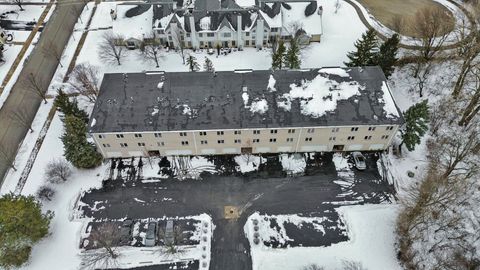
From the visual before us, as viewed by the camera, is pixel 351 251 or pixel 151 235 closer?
pixel 351 251

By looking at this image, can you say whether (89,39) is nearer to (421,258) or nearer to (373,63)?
(373,63)

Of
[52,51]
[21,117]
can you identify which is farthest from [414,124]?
[52,51]

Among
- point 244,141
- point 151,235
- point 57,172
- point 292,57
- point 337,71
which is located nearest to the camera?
point 151,235

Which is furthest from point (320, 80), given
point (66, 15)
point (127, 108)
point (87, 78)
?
point (66, 15)

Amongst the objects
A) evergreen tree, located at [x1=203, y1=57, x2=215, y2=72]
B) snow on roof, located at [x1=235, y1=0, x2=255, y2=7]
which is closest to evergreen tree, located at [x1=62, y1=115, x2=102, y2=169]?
evergreen tree, located at [x1=203, y1=57, x2=215, y2=72]

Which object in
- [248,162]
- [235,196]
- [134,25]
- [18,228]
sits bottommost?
[18,228]

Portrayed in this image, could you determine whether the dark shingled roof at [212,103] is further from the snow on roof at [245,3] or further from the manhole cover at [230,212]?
the snow on roof at [245,3]

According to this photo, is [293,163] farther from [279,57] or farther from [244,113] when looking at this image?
[279,57]
